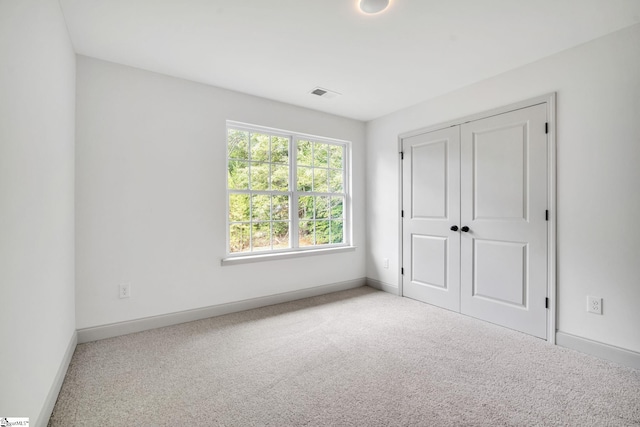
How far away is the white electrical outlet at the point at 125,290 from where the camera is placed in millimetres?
2645

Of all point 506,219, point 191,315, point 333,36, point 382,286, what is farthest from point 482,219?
point 191,315

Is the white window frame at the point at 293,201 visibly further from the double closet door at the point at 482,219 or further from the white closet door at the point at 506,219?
the white closet door at the point at 506,219

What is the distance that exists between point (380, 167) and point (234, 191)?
2.01m

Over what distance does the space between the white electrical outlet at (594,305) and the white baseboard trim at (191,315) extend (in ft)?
8.36

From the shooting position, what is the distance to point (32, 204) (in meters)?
1.42

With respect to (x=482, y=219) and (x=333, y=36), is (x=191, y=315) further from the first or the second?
(x=482, y=219)

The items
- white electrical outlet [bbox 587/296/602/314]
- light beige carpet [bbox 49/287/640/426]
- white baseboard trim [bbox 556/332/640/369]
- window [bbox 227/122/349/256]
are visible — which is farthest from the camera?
window [bbox 227/122/349/256]

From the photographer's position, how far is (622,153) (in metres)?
2.17

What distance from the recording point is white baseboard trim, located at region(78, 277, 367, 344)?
2.54 metres

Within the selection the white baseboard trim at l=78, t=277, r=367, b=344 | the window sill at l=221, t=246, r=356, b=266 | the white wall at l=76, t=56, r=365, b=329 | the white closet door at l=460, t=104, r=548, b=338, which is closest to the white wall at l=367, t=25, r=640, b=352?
the white closet door at l=460, t=104, r=548, b=338

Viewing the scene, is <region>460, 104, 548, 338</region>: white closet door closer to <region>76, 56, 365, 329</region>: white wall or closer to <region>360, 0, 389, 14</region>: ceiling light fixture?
<region>360, 0, 389, 14</region>: ceiling light fixture

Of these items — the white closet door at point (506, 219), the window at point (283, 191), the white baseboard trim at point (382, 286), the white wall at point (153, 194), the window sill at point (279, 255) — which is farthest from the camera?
the white baseboard trim at point (382, 286)

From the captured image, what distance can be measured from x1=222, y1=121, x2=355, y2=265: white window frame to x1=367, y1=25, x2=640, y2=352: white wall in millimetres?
2166

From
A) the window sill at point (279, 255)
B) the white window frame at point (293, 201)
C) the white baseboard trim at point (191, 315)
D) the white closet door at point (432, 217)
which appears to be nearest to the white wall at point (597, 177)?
the white closet door at point (432, 217)
